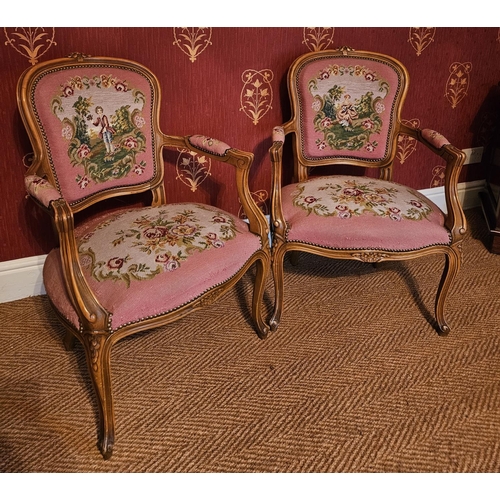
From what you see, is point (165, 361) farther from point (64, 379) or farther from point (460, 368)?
point (460, 368)

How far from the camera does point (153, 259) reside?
1.44 meters

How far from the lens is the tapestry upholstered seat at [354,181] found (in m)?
1.76

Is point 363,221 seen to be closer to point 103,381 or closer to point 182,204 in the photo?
point 182,204

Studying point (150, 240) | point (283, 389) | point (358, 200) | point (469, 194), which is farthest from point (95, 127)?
point (469, 194)

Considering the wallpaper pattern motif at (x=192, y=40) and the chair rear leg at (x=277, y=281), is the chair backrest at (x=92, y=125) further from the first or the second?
the chair rear leg at (x=277, y=281)

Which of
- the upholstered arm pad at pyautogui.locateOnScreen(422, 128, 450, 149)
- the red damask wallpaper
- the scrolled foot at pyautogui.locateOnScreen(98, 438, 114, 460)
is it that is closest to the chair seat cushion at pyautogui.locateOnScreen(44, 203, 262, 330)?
the scrolled foot at pyautogui.locateOnScreen(98, 438, 114, 460)

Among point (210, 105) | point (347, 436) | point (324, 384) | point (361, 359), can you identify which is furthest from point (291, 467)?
point (210, 105)

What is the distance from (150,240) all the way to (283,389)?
65 centimetres

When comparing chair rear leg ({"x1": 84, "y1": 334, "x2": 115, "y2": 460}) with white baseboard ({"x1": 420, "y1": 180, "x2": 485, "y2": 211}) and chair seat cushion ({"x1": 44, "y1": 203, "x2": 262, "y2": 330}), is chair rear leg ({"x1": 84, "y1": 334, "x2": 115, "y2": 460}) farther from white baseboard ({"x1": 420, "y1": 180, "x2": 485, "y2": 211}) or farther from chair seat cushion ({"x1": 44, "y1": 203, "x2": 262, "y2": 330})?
white baseboard ({"x1": 420, "y1": 180, "x2": 485, "y2": 211})

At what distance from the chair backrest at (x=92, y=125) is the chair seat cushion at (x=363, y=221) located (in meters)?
0.52

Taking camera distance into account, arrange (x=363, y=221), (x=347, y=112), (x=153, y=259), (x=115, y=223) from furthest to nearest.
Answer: (x=347, y=112)
(x=363, y=221)
(x=115, y=223)
(x=153, y=259)

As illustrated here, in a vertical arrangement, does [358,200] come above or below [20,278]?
A: above

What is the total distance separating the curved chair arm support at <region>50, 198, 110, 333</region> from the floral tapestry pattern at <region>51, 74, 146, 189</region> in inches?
15.7

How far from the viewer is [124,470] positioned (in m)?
1.43
